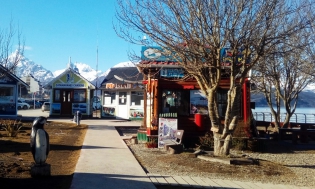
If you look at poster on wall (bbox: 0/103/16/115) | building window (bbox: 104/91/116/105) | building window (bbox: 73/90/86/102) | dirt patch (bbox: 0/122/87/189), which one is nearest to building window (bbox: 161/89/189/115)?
dirt patch (bbox: 0/122/87/189)

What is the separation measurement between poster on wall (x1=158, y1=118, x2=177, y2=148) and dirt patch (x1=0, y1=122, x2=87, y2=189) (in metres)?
3.03

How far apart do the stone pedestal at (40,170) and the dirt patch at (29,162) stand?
0.11 meters

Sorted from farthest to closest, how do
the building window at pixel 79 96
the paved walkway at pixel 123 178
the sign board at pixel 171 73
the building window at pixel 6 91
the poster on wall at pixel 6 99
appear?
the building window at pixel 79 96 → the building window at pixel 6 91 → the poster on wall at pixel 6 99 → the sign board at pixel 171 73 → the paved walkway at pixel 123 178

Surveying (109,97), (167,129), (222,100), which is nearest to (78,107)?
(109,97)

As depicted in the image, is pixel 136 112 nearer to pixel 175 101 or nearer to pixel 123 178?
pixel 175 101

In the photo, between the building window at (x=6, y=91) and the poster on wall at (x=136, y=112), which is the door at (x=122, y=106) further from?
the building window at (x=6, y=91)

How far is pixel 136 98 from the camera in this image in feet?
110

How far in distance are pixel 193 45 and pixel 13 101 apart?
23.1 meters

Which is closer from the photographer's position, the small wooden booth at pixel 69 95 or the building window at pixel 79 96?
the small wooden booth at pixel 69 95

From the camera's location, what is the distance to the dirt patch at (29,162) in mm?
8086

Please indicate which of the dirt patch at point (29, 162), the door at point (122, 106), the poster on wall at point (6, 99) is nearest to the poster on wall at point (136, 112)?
the door at point (122, 106)

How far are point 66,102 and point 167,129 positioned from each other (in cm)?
2149

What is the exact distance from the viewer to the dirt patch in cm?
809

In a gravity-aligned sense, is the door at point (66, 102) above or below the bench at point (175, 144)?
above
